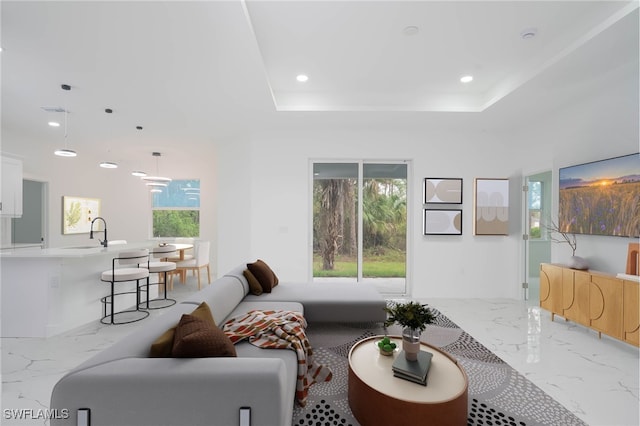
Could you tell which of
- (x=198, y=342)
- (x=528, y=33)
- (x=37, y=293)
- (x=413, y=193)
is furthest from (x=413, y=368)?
(x=37, y=293)

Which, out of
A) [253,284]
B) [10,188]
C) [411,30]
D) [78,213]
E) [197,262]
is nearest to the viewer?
[411,30]

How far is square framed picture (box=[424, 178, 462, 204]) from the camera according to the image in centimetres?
486

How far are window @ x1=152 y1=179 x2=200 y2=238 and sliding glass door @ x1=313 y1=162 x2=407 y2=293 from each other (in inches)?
152

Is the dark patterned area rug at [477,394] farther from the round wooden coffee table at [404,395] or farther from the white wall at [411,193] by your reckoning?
the white wall at [411,193]

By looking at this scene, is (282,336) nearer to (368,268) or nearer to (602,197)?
(368,268)

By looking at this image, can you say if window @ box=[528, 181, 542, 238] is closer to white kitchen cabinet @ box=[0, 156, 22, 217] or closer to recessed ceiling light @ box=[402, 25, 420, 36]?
recessed ceiling light @ box=[402, 25, 420, 36]

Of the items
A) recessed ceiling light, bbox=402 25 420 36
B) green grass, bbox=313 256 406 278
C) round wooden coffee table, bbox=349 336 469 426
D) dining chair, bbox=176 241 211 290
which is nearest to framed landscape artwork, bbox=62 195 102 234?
dining chair, bbox=176 241 211 290

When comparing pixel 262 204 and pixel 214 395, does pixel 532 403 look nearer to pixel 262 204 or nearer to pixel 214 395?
pixel 214 395

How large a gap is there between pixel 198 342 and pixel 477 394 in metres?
2.03

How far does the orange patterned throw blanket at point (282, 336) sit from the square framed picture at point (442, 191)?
10.9 ft

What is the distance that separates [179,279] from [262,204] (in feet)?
9.23

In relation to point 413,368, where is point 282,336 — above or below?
above

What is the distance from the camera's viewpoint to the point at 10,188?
4.14m

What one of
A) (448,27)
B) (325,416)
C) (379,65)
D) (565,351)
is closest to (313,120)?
(379,65)
